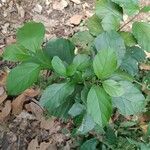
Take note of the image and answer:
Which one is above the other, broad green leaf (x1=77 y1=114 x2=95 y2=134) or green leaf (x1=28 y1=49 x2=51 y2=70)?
green leaf (x1=28 y1=49 x2=51 y2=70)

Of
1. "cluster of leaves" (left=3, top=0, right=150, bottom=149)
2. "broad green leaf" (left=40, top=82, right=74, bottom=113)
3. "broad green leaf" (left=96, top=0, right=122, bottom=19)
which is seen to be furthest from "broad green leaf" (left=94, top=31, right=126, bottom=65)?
"broad green leaf" (left=40, top=82, right=74, bottom=113)

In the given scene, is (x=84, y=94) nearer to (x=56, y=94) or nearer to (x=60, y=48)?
(x=56, y=94)

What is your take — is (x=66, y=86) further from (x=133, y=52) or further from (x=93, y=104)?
(x=133, y=52)

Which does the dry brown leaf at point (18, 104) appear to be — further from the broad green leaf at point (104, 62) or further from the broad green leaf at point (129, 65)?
the broad green leaf at point (104, 62)

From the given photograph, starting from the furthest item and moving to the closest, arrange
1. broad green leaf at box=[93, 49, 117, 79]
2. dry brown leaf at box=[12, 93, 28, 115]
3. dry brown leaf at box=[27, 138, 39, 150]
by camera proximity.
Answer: dry brown leaf at box=[12, 93, 28, 115] → dry brown leaf at box=[27, 138, 39, 150] → broad green leaf at box=[93, 49, 117, 79]

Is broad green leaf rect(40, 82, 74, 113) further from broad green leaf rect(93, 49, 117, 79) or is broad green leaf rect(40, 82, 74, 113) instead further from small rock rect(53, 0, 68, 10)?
small rock rect(53, 0, 68, 10)

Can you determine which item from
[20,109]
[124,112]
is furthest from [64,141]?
[124,112]

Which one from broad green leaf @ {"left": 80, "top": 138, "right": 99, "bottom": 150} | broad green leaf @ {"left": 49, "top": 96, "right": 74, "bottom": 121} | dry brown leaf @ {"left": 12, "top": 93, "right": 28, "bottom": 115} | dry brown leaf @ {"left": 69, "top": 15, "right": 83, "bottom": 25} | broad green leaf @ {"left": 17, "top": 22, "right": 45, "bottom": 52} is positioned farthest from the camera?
dry brown leaf @ {"left": 69, "top": 15, "right": 83, "bottom": 25}

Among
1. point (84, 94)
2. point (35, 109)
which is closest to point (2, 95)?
point (35, 109)
